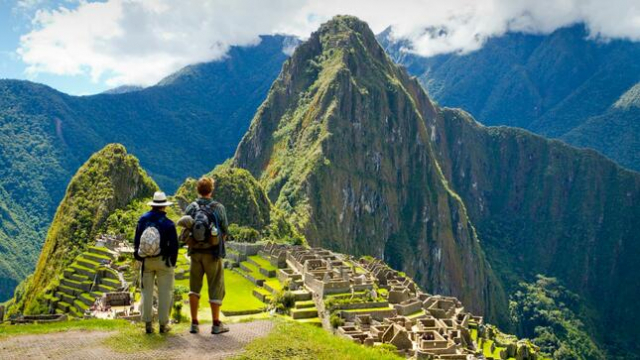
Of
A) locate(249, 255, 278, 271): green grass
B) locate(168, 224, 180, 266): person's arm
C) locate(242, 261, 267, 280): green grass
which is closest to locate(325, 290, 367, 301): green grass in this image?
locate(242, 261, 267, 280): green grass

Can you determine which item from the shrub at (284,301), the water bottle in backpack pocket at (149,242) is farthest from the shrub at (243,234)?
the water bottle in backpack pocket at (149,242)

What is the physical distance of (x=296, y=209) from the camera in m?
163

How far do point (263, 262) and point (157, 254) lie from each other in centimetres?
5364

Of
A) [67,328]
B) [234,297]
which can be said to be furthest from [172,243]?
[234,297]

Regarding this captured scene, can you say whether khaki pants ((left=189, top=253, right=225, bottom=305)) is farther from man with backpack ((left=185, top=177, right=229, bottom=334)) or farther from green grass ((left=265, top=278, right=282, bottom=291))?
green grass ((left=265, top=278, right=282, bottom=291))

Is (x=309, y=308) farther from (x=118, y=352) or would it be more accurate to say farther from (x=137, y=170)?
(x=137, y=170)

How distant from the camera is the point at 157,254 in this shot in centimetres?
1775

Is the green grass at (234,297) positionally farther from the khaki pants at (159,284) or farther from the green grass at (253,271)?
the khaki pants at (159,284)

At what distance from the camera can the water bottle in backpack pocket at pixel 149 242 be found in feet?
57.5

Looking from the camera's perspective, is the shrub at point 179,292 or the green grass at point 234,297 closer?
the green grass at point 234,297

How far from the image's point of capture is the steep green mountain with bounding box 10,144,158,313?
3310 inches

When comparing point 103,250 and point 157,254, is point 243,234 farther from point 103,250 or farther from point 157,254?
point 157,254

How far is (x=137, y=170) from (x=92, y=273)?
47288 mm

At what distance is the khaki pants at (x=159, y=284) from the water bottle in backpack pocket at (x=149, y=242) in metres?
0.33
